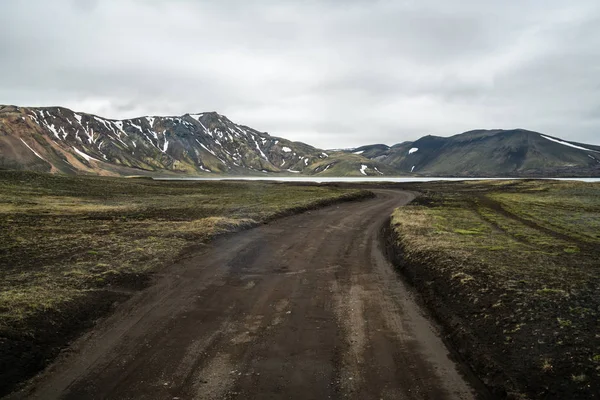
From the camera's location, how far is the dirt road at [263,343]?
9094mm

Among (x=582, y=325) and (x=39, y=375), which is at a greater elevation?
(x=582, y=325)

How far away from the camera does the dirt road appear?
9.09 meters

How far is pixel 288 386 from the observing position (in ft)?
30.0

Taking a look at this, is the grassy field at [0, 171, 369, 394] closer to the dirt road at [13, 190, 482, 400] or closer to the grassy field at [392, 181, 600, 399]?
the dirt road at [13, 190, 482, 400]

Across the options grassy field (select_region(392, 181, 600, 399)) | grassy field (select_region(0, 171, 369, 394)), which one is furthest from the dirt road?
grassy field (select_region(392, 181, 600, 399))

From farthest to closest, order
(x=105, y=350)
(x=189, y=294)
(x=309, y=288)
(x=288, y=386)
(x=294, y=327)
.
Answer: (x=309, y=288) < (x=189, y=294) < (x=294, y=327) < (x=105, y=350) < (x=288, y=386)

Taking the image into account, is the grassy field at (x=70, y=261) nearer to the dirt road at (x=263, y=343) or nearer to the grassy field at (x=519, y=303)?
the dirt road at (x=263, y=343)

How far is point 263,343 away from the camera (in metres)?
11.4

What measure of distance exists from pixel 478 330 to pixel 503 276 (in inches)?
218

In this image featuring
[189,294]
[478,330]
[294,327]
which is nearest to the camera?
[478,330]

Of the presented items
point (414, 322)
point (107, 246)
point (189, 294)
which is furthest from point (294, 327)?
point (107, 246)

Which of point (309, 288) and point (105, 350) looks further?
point (309, 288)

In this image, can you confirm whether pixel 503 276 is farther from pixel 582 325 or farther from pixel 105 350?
pixel 105 350

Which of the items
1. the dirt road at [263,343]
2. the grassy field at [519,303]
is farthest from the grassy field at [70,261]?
the grassy field at [519,303]
